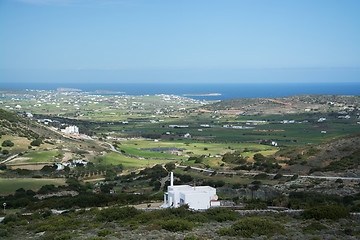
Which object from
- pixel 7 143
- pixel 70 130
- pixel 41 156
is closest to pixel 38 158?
pixel 41 156

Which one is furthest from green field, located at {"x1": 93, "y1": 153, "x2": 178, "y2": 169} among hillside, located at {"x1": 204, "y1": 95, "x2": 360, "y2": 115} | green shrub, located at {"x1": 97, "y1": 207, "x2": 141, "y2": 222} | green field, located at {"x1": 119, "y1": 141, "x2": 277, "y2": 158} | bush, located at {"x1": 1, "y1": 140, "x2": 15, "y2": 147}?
hillside, located at {"x1": 204, "y1": 95, "x2": 360, "y2": 115}

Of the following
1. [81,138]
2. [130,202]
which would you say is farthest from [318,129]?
[130,202]

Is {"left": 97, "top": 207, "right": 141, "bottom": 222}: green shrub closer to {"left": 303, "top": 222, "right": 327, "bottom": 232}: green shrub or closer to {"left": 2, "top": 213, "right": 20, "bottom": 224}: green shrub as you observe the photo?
{"left": 2, "top": 213, "right": 20, "bottom": 224}: green shrub

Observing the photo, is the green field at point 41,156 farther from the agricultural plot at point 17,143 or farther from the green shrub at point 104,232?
the green shrub at point 104,232

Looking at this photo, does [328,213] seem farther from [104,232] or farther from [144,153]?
[144,153]

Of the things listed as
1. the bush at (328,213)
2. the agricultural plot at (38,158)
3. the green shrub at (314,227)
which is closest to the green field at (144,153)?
the agricultural plot at (38,158)
